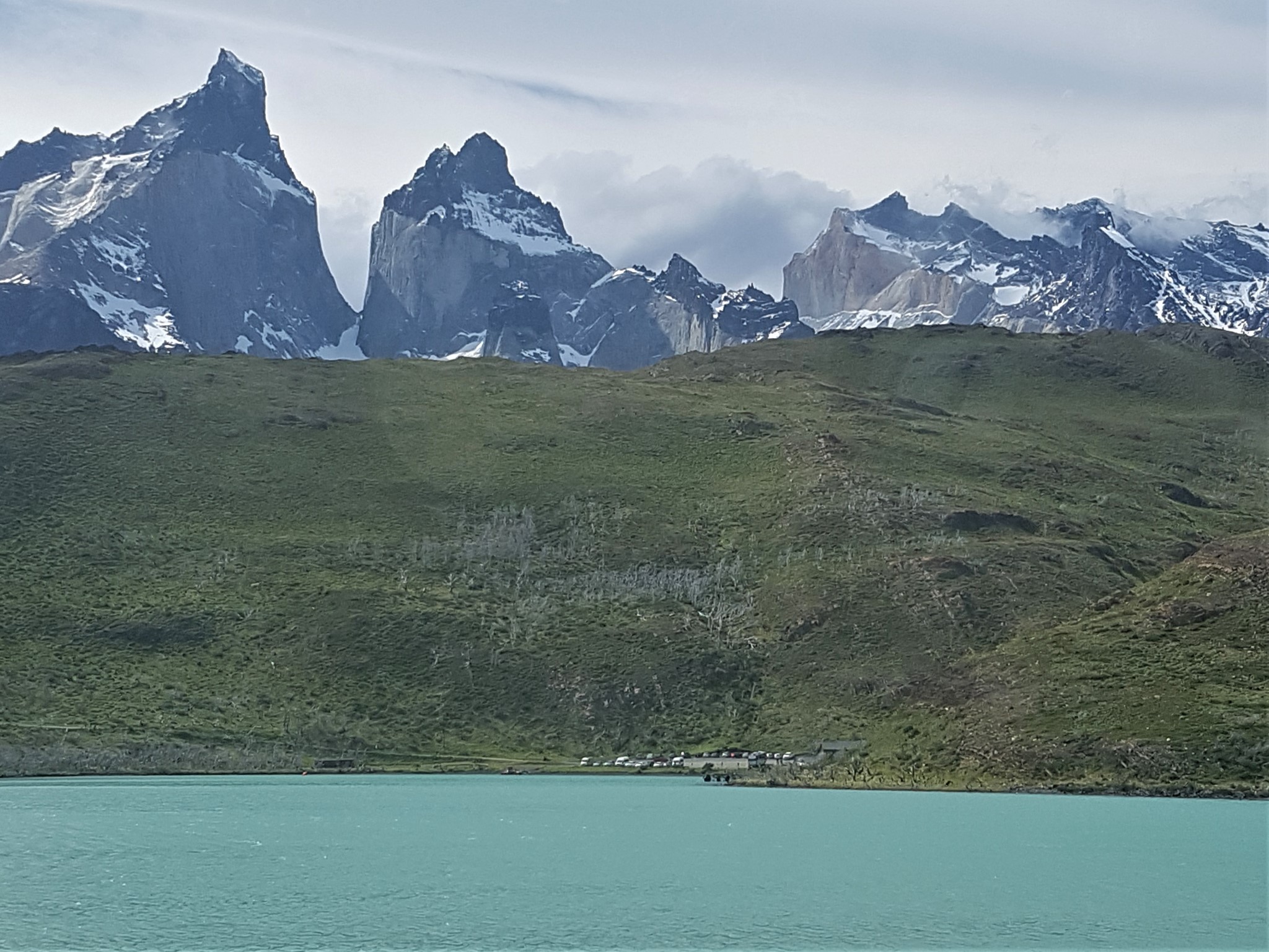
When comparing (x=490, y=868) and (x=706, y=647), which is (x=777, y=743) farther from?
(x=490, y=868)

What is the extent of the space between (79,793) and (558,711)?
135 feet

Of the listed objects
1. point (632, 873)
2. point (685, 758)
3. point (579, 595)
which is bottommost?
point (685, 758)

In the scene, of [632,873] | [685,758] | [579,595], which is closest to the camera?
[632,873]

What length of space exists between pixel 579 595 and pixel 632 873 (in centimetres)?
8509

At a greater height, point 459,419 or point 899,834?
point 459,419

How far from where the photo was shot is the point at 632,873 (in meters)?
60.0

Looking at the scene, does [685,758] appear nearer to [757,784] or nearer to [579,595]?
[757,784]

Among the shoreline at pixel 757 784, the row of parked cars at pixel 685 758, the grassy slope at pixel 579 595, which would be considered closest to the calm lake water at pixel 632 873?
the shoreline at pixel 757 784

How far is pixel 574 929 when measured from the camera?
48.5m

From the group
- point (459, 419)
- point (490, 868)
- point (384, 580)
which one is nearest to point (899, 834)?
point (490, 868)

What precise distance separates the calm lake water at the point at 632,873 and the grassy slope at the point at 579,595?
59.9 ft

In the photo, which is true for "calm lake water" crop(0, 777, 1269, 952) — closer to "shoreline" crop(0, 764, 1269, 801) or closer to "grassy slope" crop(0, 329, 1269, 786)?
"shoreline" crop(0, 764, 1269, 801)

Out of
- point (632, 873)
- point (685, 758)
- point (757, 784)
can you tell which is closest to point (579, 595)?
point (685, 758)

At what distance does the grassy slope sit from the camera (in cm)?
10206
